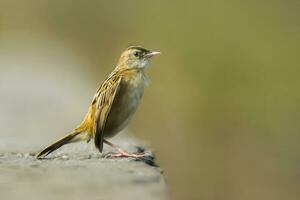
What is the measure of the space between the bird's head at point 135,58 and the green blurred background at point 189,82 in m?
1.53

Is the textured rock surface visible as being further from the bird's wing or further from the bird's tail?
the bird's wing

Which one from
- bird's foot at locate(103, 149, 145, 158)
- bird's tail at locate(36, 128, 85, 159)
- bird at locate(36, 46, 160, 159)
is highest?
bird at locate(36, 46, 160, 159)

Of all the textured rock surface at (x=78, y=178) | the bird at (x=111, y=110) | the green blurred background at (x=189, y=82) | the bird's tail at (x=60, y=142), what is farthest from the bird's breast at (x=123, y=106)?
the green blurred background at (x=189, y=82)

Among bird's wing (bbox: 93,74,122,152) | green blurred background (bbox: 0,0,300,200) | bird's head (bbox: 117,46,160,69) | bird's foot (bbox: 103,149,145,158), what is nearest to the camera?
bird's foot (bbox: 103,149,145,158)

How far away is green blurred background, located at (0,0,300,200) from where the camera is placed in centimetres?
1281

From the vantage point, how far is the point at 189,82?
55.6 feet

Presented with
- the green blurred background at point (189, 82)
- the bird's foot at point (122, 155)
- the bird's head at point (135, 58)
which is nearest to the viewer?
the bird's foot at point (122, 155)

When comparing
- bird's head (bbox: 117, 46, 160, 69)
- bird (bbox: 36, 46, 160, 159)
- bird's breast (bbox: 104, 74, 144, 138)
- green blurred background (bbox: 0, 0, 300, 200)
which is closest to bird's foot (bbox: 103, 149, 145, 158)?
bird (bbox: 36, 46, 160, 159)

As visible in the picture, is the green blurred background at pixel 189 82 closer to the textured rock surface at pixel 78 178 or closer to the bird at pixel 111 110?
the bird at pixel 111 110

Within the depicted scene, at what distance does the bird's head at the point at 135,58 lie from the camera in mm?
8078

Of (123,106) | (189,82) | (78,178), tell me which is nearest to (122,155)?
(123,106)

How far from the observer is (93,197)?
Answer: 16.8 ft

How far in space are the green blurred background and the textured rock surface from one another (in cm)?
272

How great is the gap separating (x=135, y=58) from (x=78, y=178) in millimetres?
2539
